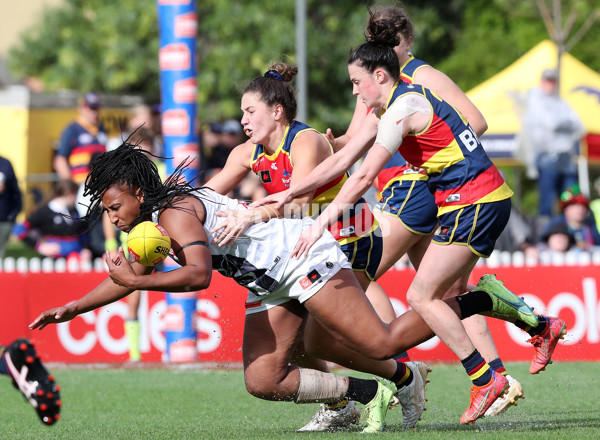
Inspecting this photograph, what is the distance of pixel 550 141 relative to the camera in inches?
605

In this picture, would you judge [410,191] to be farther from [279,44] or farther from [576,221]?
[279,44]

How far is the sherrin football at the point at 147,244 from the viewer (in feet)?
16.7

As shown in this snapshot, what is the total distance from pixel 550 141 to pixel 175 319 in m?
7.61

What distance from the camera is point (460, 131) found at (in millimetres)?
5832

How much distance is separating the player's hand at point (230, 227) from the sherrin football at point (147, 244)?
392 millimetres

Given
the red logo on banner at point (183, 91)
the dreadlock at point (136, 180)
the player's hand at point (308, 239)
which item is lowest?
the player's hand at point (308, 239)

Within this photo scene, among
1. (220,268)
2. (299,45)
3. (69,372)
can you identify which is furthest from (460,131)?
(299,45)

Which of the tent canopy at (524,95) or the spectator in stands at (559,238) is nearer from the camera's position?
the spectator in stands at (559,238)

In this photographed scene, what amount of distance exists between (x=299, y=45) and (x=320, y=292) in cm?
1080

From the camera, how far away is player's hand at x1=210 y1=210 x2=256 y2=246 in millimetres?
5469

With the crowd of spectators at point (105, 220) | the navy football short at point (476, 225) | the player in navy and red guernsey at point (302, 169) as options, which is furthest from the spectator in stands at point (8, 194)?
the navy football short at point (476, 225)

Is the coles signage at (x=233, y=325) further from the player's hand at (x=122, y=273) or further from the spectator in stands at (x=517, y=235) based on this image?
the player's hand at (x=122, y=273)

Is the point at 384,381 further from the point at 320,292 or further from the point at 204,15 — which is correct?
the point at 204,15

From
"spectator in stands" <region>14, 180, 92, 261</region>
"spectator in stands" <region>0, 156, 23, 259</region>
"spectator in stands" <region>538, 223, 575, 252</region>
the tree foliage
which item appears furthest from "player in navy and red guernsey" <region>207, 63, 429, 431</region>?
the tree foliage
